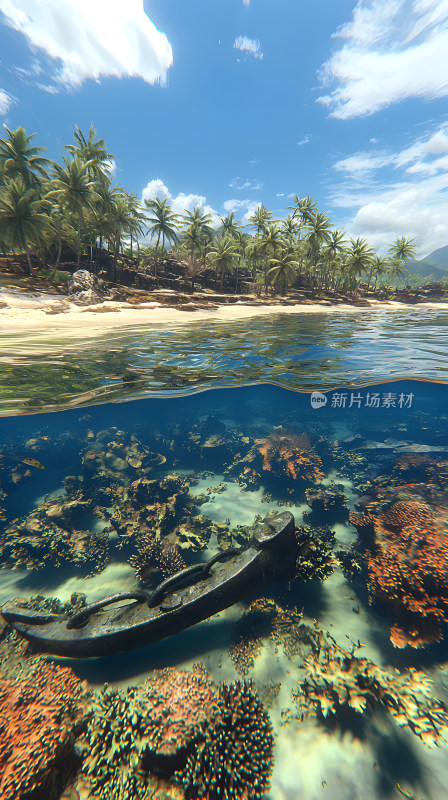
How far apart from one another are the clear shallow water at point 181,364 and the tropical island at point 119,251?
1121 cm

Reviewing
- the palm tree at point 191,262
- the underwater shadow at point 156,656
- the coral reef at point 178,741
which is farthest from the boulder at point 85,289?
the coral reef at point 178,741

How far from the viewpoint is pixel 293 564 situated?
4.68 metres

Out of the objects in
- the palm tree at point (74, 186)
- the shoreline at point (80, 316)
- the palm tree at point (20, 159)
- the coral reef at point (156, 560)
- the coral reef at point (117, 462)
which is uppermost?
the palm tree at point (20, 159)

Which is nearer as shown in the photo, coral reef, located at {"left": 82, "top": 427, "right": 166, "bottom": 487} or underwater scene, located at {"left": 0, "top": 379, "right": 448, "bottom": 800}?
underwater scene, located at {"left": 0, "top": 379, "right": 448, "bottom": 800}

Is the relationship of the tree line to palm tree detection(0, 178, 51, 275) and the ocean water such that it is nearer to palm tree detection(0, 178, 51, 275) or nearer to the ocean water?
palm tree detection(0, 178, 51, 275)

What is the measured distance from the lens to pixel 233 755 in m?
2.88

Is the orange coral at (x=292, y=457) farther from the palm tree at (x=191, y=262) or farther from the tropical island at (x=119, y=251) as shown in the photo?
the palm tree at (x=191, y=262)

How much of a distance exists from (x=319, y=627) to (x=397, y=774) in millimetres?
1526

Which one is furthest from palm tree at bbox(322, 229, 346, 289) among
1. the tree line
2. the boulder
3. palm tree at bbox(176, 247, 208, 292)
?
the boulder

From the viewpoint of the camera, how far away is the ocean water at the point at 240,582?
2926mm

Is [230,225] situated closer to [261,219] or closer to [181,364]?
[261,219]

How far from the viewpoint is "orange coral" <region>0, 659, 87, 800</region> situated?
2.60 meters

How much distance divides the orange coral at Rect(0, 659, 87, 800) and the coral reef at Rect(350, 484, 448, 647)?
4713mm

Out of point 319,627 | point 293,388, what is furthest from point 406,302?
point 319,627
